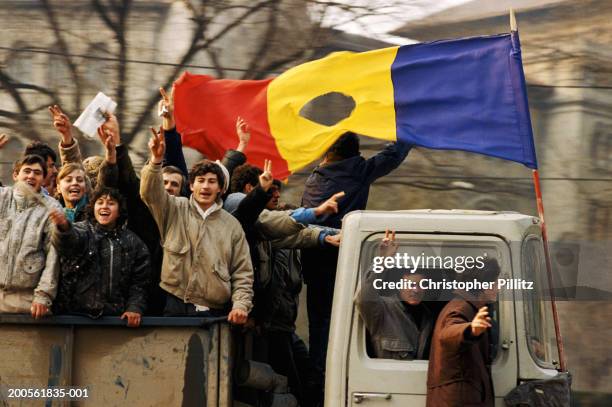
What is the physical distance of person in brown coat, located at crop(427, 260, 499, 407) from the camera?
6.09 meters

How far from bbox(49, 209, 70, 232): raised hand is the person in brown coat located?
185 cm

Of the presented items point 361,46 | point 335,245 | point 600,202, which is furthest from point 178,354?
point 600,202

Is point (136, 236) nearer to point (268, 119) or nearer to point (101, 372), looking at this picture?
point (101, 372)

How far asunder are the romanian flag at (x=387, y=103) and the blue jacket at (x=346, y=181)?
0.42ft

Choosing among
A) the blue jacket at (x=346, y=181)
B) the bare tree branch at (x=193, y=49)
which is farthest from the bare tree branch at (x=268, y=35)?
the blue jacket at (x=346, y=181)

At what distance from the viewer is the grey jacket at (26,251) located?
6.61 metres

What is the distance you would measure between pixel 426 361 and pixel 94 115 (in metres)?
2.22

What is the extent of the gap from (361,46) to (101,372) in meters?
9.19

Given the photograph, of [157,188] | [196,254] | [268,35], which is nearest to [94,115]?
[157,188]

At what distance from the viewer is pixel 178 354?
6.24 m

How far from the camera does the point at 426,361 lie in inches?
252

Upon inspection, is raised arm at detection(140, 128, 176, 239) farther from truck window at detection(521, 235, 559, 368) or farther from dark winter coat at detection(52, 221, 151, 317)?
truck window at detection(521, 235, 559, 368)

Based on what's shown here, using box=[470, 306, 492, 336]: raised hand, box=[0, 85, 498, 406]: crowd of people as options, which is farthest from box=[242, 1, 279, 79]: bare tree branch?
box=[470, 306, 492, 336]: raised hand

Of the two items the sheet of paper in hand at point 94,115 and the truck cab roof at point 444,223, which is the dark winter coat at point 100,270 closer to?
the sheet of paper in hand at point 94,115
